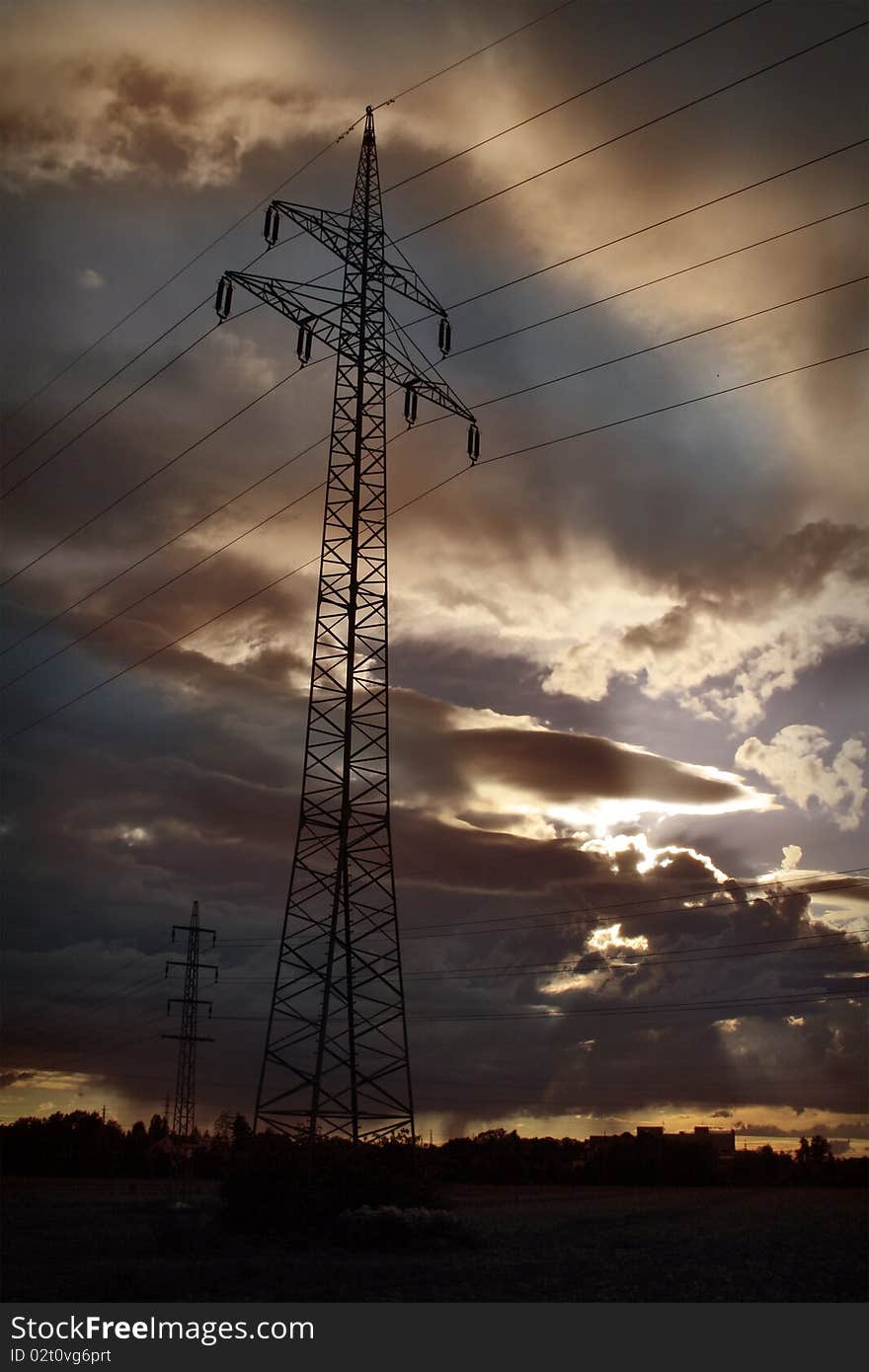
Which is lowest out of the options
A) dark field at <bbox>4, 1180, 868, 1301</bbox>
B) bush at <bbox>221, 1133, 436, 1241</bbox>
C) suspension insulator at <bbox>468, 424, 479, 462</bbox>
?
dark field at <bbox>4, 1180, 868, 1301</bbox>

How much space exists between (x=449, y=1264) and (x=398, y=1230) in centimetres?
330

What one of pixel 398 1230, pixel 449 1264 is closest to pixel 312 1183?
pixel 398 1230

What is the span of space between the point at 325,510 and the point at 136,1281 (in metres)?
25.1

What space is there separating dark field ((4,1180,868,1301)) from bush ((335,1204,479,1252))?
1.47 feet

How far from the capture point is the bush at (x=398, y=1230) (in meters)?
34.6

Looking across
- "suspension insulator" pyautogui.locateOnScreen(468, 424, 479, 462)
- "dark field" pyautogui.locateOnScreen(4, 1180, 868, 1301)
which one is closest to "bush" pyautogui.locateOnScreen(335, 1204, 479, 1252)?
"dark field" pyautogui.locateOnScreen(4, 1180, 868, 1301)

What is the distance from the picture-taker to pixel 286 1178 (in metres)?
36.9

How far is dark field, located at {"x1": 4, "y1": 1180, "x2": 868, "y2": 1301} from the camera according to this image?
26547mm

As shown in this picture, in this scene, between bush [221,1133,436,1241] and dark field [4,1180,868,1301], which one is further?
bush [221,1133,436,1241]

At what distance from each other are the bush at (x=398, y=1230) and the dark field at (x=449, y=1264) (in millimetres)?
448

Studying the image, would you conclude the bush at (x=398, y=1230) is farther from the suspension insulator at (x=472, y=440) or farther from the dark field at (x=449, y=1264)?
the suspension insulator at (x=472, y=440)

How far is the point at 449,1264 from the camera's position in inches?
1257

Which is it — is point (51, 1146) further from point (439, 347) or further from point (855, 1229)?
point (439, 347)

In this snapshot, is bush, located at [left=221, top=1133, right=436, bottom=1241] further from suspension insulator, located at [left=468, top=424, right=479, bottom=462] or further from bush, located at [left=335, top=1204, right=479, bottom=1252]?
suspension insulator, located at [left=468, top=424, right=479, bottom=462]
